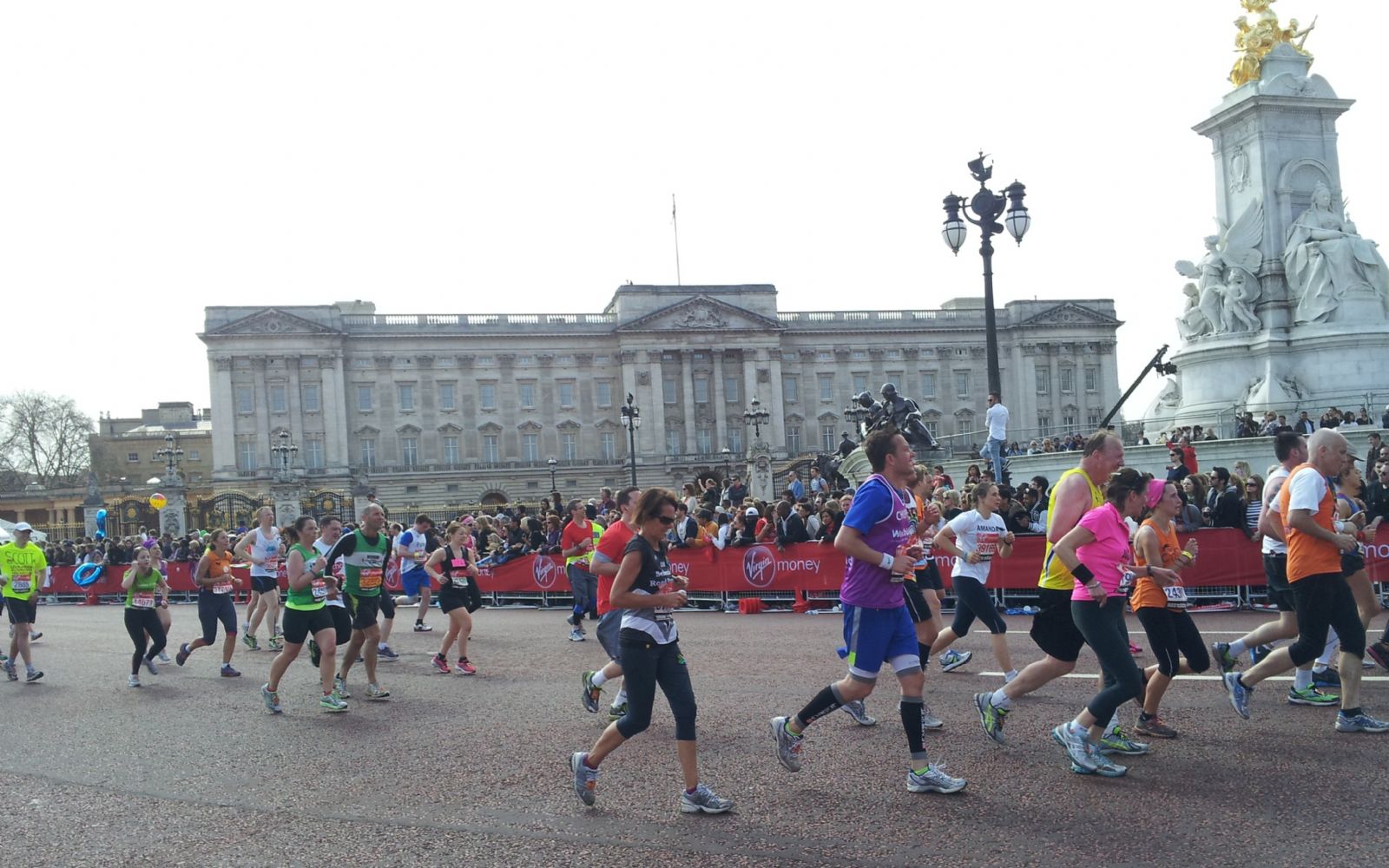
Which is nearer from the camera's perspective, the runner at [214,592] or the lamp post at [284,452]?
the runner at [214,592]

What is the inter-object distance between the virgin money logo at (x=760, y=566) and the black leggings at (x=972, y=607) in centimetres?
900

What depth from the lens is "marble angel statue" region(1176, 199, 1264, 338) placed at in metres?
25.7

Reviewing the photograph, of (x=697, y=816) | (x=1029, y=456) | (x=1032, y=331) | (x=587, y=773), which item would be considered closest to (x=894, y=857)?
(x=697, y=816)

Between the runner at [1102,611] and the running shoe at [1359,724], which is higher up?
the runner at [1102,611]

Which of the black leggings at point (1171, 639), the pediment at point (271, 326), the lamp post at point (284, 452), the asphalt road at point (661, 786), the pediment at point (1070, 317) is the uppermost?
the pediment at point (271, 326)

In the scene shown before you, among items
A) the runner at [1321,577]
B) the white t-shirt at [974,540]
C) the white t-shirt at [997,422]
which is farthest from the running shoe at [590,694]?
the white t-shirt at [997,422]

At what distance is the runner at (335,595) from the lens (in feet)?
35.8

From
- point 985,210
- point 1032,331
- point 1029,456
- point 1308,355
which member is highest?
point 1032,331

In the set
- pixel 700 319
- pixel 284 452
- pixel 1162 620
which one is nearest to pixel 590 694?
pixel 1162 620

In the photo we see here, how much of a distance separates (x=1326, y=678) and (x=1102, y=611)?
333 cm

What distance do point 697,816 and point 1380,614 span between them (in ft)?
34.9

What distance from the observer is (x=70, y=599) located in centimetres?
3312

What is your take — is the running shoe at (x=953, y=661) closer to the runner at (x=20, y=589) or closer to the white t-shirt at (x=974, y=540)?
the white t-shirt at (x=974, y=540)

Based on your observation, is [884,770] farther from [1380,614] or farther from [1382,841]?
[1380,614]
